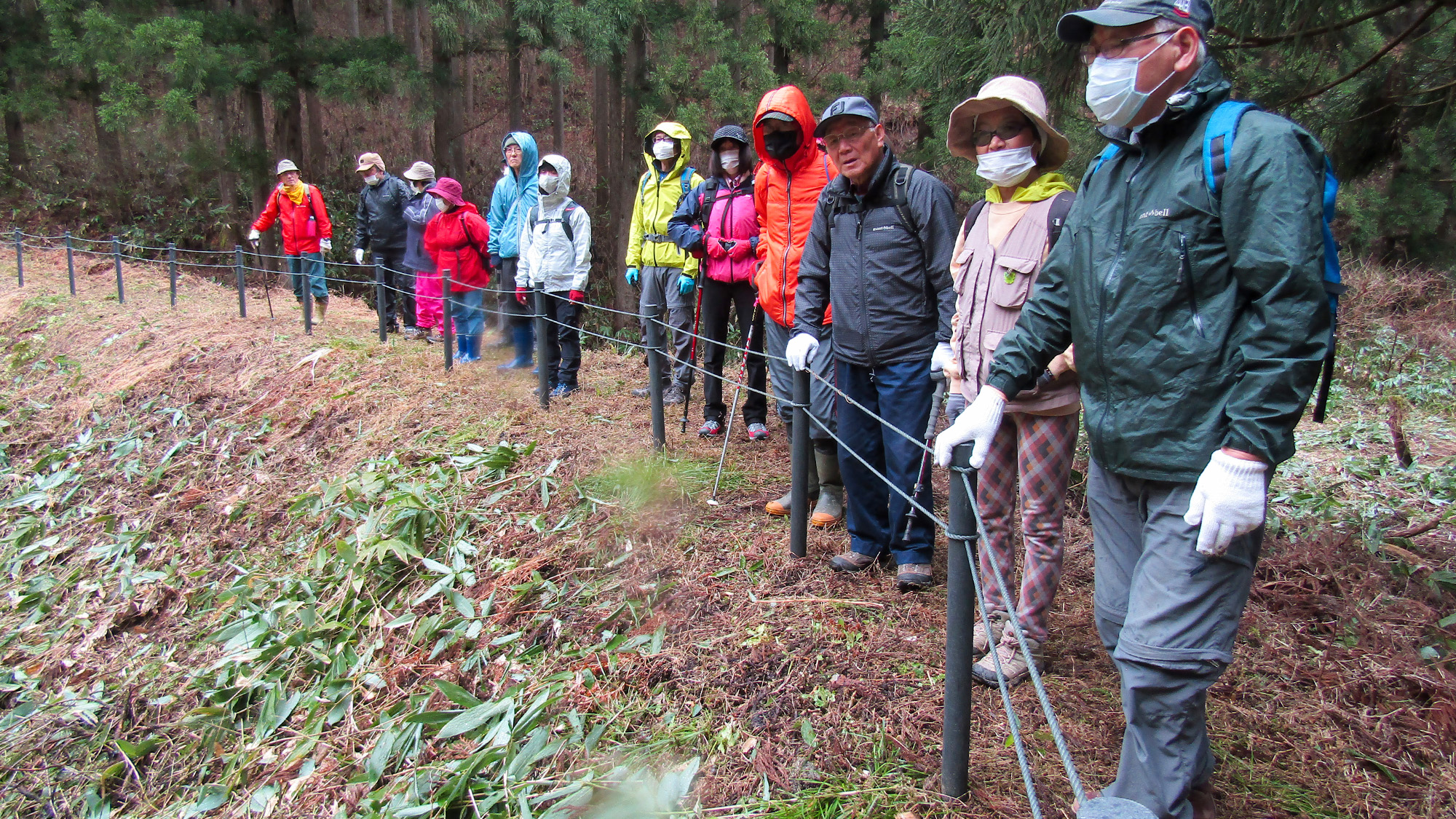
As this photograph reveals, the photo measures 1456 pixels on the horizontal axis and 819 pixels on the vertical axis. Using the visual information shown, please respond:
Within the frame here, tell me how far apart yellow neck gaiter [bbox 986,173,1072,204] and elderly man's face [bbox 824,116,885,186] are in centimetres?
65

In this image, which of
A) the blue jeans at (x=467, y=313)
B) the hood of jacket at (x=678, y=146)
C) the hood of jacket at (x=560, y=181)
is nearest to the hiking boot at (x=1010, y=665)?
the hood of jacket at (x=678, y=146)

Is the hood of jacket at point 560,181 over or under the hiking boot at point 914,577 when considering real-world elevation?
over

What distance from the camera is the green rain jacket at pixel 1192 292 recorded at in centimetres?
185

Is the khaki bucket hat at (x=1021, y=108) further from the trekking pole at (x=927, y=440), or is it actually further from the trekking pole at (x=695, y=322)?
the trekking pole at (x=695, y=322)

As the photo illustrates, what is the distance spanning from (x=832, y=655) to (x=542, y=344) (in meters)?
3.96

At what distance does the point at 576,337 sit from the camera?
7.51m

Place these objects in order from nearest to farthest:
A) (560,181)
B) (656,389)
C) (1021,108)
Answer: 1. (1021,108)
2. (656,389)
3. (560,181)

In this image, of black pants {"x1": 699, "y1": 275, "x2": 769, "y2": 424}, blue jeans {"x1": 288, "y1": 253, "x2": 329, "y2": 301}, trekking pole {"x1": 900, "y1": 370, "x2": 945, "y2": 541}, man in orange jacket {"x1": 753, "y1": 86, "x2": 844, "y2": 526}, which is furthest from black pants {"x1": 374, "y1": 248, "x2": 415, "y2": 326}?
trekking pole {"x1": 900, "y1": 370, "x2": 945, "y2": 541}

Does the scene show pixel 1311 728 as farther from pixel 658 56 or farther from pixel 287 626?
pixel 658 56

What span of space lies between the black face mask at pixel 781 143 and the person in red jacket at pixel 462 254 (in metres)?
4.35

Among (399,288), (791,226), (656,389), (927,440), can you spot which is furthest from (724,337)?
(399,288)

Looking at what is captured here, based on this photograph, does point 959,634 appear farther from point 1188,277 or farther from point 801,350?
point 801,350

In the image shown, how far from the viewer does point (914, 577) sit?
3.77 meters

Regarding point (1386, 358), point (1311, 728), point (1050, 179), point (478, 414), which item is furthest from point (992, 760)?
point (1386, 358)
